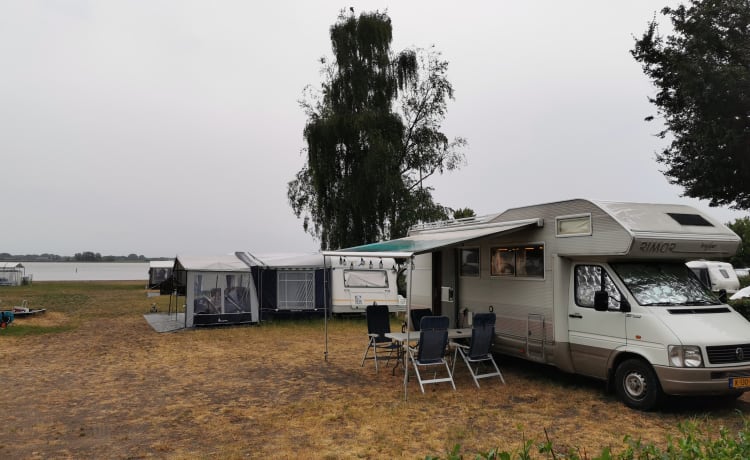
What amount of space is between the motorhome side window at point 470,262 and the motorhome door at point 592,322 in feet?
6.91

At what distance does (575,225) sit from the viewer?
7.05 m

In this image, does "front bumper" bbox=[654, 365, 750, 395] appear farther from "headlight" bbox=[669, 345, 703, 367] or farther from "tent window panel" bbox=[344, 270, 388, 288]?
"tent window panel" bbox=[344, 270, 388, 288]

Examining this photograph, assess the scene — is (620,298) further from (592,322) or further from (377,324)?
(377,324)

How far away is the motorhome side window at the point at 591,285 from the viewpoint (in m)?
6.60

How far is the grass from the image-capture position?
17.1 ft

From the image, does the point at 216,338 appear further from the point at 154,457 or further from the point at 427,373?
the point at 154,457

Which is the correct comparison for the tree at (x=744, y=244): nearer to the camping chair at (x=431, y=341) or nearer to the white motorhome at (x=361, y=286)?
the white motorhome at (x=361, y=286)

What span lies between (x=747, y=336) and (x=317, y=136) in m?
16.8

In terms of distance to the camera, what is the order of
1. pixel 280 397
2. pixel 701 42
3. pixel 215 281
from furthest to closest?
pixel 215 281
pixel 701 42
pixel 280 397

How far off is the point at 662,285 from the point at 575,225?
129 cm

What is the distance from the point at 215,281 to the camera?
50.6 feet

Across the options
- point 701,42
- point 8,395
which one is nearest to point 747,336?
point 701,42

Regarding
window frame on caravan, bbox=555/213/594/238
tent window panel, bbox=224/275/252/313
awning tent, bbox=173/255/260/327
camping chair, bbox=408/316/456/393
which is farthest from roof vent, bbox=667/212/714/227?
tent window panel, bbox=224/275/252/313

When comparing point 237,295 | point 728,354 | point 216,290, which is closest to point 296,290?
point 237,295
